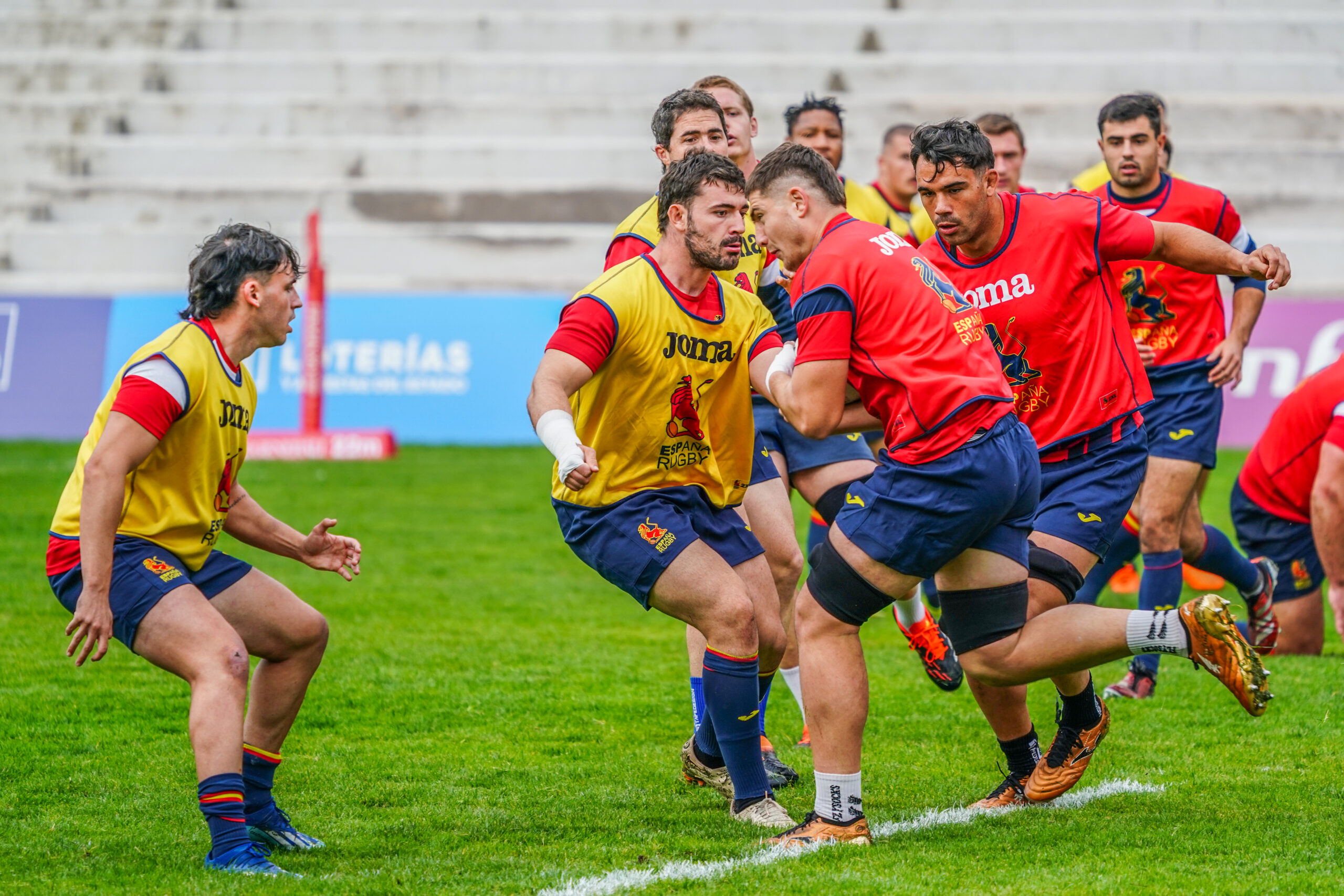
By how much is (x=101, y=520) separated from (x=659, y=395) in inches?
72.4

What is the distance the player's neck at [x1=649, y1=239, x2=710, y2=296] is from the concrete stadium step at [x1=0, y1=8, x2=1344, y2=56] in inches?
780

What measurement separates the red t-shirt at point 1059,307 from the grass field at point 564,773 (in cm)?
137

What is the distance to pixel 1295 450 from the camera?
302 inches

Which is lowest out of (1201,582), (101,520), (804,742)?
(1201,582)

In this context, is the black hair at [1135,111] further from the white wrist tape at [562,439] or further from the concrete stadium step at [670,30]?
the concrete stadium step at [670,30]

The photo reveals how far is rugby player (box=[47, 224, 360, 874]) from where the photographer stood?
4.30m

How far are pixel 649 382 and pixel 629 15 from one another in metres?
20.5

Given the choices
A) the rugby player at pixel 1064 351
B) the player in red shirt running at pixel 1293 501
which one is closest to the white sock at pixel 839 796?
the rugby player at pixel 1064 351

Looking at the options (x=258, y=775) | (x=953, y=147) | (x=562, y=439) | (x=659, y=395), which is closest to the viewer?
(x=562, y=439)

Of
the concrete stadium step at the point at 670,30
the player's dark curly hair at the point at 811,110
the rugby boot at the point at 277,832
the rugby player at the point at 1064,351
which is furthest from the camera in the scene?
the concrete stadium step at the point at 670,30

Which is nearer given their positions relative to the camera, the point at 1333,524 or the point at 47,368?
the point at 1333,524

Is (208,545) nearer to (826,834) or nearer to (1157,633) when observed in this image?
(826,834)

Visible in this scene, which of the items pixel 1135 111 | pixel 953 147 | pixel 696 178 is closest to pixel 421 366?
pixel 1135 111

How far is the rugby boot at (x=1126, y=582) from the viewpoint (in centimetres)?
932
